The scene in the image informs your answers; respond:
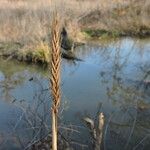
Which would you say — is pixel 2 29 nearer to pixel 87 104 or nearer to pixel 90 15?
pixel 90 15

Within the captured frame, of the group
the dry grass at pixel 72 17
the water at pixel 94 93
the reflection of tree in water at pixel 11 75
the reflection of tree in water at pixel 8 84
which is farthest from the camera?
the dry grass at pixel 72 17

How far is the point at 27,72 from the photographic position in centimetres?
1020

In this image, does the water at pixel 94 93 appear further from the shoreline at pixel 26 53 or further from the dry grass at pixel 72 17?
the dry grass at pixel 72 17

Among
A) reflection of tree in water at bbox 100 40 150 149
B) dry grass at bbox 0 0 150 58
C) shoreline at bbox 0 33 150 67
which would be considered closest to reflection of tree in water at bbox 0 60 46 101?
shoreline at bbox 0 33 150 67

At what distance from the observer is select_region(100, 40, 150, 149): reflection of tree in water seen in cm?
563

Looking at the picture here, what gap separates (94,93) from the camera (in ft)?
26.2

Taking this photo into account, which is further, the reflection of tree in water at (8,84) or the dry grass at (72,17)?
the dry grass at (72,17)

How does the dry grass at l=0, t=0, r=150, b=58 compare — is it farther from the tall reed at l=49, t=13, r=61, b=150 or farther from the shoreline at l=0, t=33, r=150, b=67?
the tall reed at l=49, t=13, r=61, b=150

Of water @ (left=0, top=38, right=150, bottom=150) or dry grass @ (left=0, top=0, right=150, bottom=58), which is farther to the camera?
dry grass @ (left=0, top=0, right=150, bottom=58)

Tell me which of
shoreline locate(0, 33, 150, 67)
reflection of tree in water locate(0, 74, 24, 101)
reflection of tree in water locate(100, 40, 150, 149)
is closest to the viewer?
reflection of tree in water locate(100, 40, 150, 149)

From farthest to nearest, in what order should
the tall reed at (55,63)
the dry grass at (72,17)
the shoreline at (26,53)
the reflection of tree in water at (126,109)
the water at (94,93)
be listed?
the dry grass at (72,17), the shoreline at (26,53), the water at (94,93), the reflection of tree in water at (126,109), the tall reed at (55,63)

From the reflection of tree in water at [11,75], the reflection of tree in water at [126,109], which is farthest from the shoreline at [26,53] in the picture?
the reflection of tree in water at [126,109]

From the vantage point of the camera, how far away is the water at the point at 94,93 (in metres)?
5.92

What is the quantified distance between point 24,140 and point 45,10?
8093 mm
